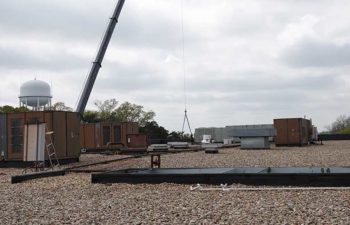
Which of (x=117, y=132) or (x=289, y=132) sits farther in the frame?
(x=289, y=132)

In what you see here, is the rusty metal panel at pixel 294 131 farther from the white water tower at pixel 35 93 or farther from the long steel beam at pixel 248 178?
the long steel beam at pixel 248 178

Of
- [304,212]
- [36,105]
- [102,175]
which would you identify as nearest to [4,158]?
[102,175]

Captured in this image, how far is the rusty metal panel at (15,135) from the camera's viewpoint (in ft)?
88.8

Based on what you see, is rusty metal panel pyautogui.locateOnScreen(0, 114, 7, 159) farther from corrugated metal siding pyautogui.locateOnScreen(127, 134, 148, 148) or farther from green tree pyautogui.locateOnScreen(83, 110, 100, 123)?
green tree pyautogui.locateOnScreen(83, 110, 100, 123)

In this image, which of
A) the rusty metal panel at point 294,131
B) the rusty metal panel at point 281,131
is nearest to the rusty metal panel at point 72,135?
the rusty metal panel at point 281,131

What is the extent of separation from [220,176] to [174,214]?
4.76 metres

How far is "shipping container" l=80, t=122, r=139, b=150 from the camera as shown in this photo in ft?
152

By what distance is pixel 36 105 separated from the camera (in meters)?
58.8

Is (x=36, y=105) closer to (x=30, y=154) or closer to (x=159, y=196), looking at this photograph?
(x=30, y=154)

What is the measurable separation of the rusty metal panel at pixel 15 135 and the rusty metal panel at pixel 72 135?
94.3 inches

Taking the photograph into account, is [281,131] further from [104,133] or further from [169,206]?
[169,206]

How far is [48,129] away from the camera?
26.3 metres

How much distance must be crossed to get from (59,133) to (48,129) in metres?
0.89

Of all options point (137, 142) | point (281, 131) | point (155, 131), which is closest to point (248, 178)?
point (137, 142)
